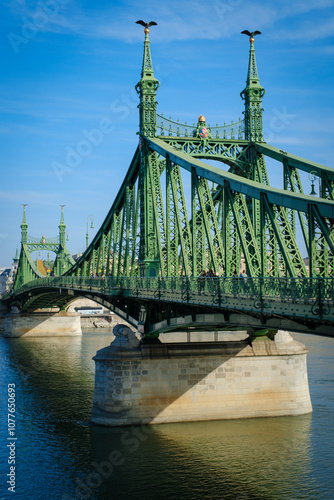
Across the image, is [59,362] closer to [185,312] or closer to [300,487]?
[185,312]

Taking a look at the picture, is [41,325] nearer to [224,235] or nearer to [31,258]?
[31,258]

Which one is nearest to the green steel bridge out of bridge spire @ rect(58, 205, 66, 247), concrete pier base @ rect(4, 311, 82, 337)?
concrete pier base @ rect(4, 311, 82, 337)

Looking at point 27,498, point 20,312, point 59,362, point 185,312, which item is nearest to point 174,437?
point 185,312

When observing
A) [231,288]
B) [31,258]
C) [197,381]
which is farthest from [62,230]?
[231,288]

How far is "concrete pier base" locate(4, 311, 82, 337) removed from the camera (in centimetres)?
9156

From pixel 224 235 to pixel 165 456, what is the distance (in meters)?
10.7

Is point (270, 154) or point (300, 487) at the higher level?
point (270, 154)

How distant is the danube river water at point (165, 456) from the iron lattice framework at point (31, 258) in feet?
249

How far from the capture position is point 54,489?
25.6 m

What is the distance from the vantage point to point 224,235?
28719 millimetres

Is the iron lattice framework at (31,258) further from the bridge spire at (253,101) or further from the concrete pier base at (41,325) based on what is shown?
the bridge spire at (253,101)

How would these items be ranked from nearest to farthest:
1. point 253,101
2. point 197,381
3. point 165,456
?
1. point 165,456
2. point 197,381
3. point 253,101

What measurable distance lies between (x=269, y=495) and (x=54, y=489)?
28.4ft

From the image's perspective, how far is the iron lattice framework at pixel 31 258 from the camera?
386 feet
